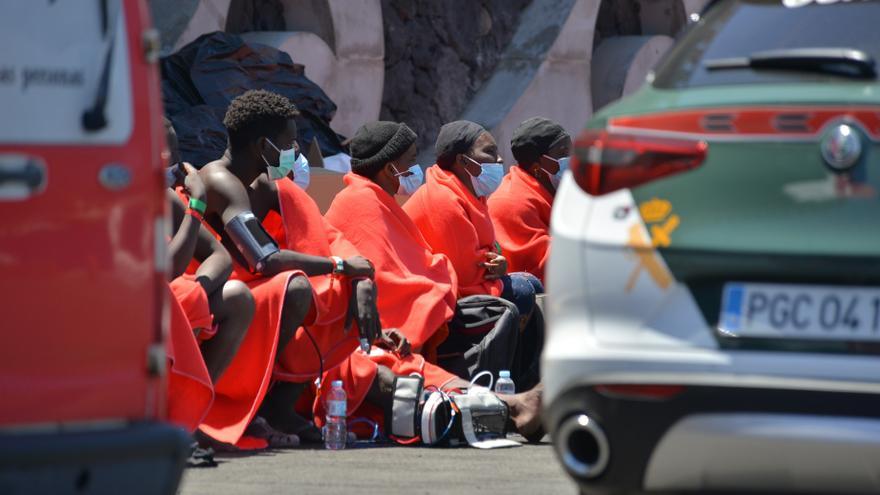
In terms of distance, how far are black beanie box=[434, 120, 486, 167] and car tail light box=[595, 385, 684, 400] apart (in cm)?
573

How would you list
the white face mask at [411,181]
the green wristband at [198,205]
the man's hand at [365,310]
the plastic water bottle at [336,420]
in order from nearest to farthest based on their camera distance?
the green wristband at [198,205] < the plastic water bottle at [336,420] < the man's hand at [365,310] < the white face mask at [411,181]

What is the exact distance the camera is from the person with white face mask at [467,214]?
9.59m

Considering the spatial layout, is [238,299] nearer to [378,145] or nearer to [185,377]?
[185,377]

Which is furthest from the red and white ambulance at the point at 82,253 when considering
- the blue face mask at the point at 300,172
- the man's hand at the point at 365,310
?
the blue face mask at the point at 300,172

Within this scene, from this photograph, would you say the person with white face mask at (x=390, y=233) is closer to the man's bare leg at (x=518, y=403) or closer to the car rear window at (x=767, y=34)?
the man's bare leg at (x=518, y=403)

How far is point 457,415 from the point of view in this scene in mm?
7902

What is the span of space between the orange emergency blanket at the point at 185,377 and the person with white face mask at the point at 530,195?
387cm

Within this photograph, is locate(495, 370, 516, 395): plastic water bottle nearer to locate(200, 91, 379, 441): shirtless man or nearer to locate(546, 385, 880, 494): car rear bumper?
locate(200, 91, 379, 441): shirtless man

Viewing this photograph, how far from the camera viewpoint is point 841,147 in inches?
163

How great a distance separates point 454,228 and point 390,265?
83 centimetres

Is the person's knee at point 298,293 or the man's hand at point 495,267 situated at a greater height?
the person's knee at point 298,293

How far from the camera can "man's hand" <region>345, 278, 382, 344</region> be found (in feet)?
26.0

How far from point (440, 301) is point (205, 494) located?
286 cm

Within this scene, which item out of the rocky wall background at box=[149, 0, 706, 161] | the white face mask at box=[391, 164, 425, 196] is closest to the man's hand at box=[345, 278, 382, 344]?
the white face mask at box=[391, 164, 425, 196]
